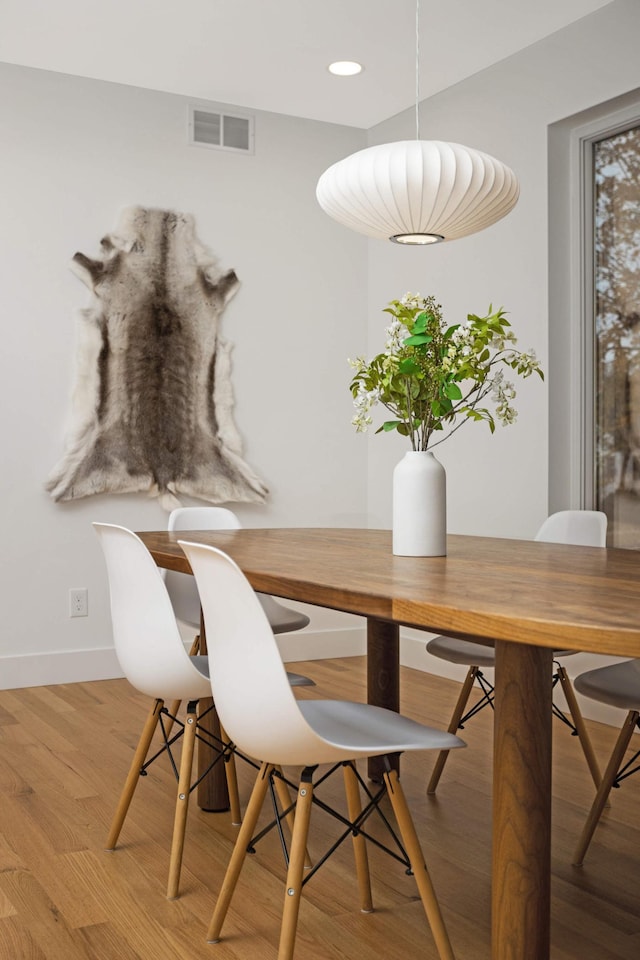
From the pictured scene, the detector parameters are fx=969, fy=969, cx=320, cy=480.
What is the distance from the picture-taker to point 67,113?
442 centimetres

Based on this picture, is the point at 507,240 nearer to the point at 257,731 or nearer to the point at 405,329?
the point at 405,329

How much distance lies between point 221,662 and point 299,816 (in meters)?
0.30

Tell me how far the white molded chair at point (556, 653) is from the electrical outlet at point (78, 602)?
207 centimetres

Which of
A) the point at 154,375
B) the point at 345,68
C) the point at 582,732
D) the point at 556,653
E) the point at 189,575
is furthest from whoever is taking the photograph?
the point at 154,375

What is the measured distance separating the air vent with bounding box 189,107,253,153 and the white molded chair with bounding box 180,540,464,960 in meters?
3.54

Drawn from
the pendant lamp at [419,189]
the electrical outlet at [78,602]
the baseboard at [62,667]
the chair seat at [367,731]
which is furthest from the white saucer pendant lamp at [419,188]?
the baseboard at [62,667]

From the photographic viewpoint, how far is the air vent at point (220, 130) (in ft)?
15.6

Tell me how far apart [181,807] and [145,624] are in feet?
1.39

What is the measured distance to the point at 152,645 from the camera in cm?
221

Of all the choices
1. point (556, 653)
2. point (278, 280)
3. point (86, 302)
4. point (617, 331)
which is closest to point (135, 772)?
point (556, 653)

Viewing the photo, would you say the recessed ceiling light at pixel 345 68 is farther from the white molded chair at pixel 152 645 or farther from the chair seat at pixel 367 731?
the chair seat at pixel 367 731

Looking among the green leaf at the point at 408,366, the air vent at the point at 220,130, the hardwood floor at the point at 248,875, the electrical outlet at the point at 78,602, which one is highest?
the air vent at the point at 220,130

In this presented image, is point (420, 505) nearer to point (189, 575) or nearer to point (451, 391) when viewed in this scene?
point (451, 391)

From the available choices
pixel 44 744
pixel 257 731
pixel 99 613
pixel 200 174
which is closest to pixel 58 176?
pixel 200 174
